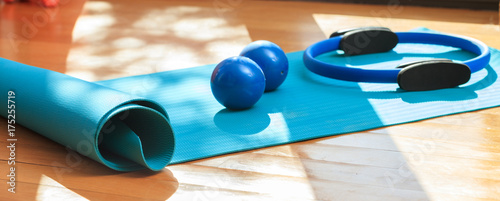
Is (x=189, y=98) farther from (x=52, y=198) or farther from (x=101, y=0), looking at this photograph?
(x=101, y=0)

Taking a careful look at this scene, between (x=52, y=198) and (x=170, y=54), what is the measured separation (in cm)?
148

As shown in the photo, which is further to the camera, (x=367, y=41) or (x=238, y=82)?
(x=367, y=41)

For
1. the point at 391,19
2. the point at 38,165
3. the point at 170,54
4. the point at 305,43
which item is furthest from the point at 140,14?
the point at 38,165

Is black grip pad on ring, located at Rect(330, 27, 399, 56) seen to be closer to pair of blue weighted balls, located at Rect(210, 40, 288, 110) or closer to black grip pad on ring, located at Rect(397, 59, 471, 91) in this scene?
black grip pad on ring, located at Rect(397, 59, 471, 91)

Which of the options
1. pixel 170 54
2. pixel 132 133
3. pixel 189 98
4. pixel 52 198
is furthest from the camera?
pixel 170 54

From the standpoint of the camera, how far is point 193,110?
6.89ft

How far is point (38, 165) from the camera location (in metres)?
1.70

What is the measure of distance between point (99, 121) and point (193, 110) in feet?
1.90

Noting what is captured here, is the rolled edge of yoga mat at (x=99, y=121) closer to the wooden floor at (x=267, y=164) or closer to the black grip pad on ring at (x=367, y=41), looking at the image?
the wooden floor at (x=267, y=164)

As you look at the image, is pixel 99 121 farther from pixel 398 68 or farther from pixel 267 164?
pixel 398 68

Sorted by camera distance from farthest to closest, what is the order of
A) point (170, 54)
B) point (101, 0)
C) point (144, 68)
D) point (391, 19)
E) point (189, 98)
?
point (101, 0)
point (391, 19)
point (170, 54)
point (144, 68)
point (189, 98)

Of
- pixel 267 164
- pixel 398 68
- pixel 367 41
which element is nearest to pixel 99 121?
pixel 267 164

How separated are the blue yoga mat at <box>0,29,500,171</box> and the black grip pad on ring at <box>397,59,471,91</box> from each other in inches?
1.4

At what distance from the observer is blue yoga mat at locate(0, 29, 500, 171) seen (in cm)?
165
